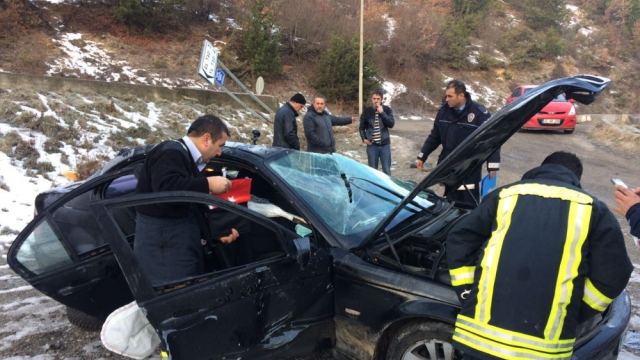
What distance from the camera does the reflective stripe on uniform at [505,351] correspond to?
153 cm

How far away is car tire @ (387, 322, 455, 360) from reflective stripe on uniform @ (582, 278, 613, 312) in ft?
2.12

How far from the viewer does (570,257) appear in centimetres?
148

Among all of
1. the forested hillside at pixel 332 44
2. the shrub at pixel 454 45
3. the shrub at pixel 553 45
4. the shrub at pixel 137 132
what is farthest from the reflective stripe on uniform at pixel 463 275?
the shrub at pixel 553 45

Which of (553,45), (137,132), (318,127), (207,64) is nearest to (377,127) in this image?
(318,127)

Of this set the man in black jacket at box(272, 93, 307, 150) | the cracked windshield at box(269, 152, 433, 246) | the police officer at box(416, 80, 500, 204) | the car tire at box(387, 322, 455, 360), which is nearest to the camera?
the car tire at box(387, 322, 455, 360)

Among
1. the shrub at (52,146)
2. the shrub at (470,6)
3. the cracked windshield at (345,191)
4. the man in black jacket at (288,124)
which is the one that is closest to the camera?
the cracked windshield at (345,191)

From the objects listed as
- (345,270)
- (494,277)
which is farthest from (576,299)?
(345,270)

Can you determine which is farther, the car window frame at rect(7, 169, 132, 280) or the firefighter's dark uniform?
the firefighter's dark uniform

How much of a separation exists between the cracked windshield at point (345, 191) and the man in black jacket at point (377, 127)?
2789 mm

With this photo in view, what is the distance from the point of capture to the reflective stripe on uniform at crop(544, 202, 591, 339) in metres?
1.47

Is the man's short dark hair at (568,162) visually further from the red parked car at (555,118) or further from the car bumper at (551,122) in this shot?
the car bumper at (551,122)

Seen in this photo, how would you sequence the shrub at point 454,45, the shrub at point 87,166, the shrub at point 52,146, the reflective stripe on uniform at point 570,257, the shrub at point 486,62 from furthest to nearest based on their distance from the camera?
the shrub at point 486,62 < the shrub at point 454,45 < the shrub at point 52,146 < the shrub at point 87,166 < the reflective stripe on uniform at point 570,257

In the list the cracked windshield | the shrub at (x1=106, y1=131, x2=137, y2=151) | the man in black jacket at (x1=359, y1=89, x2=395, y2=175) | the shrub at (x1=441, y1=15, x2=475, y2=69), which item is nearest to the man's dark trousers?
the man in black jacket at (x1=359, y1=89, x2=395, y2=175)

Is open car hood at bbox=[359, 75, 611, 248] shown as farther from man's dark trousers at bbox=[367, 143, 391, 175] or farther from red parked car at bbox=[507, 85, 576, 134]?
red parked car at bbox=[507, 85, 576, 134]
